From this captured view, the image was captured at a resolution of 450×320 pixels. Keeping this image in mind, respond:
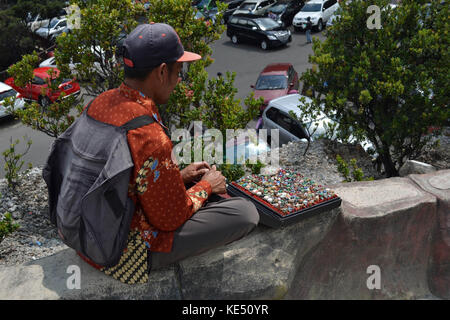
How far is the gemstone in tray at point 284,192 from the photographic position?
2.99 m

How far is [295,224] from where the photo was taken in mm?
3035

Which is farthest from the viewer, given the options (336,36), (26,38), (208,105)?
(26,38)

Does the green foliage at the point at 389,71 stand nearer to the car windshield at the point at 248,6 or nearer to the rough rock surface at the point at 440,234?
the rough rock surface at the point at 440,234

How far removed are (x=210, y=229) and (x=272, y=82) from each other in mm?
13153

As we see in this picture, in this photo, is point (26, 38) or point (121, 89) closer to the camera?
point (121, 89)

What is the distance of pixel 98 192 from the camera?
2383 millimetres

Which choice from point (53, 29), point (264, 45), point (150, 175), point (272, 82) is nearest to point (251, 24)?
point (264, 45)

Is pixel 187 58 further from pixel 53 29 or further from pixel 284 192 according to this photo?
pixel 53 29

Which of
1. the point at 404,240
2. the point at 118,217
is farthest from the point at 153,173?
the point at 404,240

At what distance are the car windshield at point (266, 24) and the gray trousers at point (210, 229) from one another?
20.8 meters

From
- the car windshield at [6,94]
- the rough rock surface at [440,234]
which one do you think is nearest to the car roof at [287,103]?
the rough rock surface at [440,234]

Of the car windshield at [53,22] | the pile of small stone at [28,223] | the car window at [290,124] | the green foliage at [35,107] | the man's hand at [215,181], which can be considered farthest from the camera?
the car windshield at [53,22]

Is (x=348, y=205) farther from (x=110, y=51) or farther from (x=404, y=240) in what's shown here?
(x=110, y=51)
